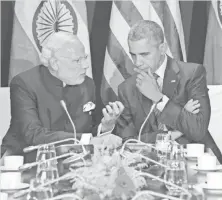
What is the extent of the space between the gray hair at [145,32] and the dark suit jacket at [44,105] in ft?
1.64

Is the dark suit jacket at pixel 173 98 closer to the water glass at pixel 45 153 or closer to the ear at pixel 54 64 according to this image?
the ear at pixel 54 64

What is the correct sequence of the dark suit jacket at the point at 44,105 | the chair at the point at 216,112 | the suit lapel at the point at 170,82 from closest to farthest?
the dark suit jacket at the point at 44,105
the suit lapel at the point at 170,82
the chair at the point at 216,112

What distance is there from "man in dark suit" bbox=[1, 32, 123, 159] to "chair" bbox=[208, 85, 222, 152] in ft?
3.06

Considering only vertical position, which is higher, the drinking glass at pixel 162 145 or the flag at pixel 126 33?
the flag at pixel 126 33

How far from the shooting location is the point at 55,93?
3.75 metres

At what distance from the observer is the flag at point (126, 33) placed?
4.75 metres

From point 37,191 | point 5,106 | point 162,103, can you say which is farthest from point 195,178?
point 5,106

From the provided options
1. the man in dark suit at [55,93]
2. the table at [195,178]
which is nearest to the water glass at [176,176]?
the table at [195,178]

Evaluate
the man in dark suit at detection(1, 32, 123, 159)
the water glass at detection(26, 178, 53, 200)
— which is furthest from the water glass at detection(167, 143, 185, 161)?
the man in dark suit at detection(1, 32, 123, 159)

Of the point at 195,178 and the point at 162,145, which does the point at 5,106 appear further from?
the point at 195,178

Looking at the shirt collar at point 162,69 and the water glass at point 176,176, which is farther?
the shirt collar at point 162,69

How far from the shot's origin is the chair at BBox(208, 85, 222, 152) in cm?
419

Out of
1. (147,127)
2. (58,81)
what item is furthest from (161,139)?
(58,81)

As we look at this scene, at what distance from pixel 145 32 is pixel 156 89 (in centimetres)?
39
